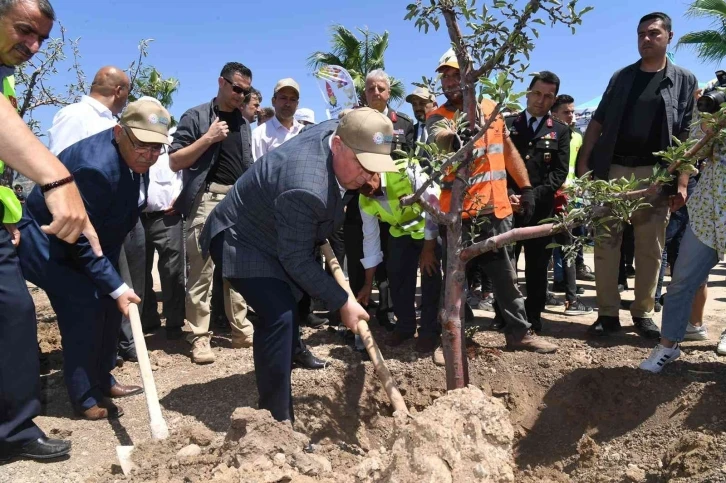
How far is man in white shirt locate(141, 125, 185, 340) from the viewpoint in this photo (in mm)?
4887

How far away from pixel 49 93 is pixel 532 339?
5.31m

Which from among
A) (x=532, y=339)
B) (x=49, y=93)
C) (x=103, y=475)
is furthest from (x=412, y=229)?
(x=49, y=93)

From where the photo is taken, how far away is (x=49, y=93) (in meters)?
5.90

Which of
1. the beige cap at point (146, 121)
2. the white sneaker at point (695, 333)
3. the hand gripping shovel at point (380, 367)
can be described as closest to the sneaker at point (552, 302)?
the white sneaker at point (695, 333)

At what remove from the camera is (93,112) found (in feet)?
14.6

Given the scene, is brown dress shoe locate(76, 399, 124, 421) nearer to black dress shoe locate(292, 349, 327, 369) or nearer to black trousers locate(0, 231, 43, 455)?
black trousers locate(0, 231, 43, 455)

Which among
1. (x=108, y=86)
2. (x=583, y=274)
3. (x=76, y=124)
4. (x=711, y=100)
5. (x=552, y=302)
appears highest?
(x=108, y=86)

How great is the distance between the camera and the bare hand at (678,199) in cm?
407

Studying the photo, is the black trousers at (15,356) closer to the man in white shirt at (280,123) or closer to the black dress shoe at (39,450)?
the black dress shoe at (39,450)

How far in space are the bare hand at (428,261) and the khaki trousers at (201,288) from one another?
1.56 meters

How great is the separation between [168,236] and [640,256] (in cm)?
388

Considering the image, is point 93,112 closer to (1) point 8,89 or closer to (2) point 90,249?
(1) point 8,89

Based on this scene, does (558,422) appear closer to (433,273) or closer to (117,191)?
(433,273)

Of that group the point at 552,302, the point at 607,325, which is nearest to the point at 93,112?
the point at 607,325
